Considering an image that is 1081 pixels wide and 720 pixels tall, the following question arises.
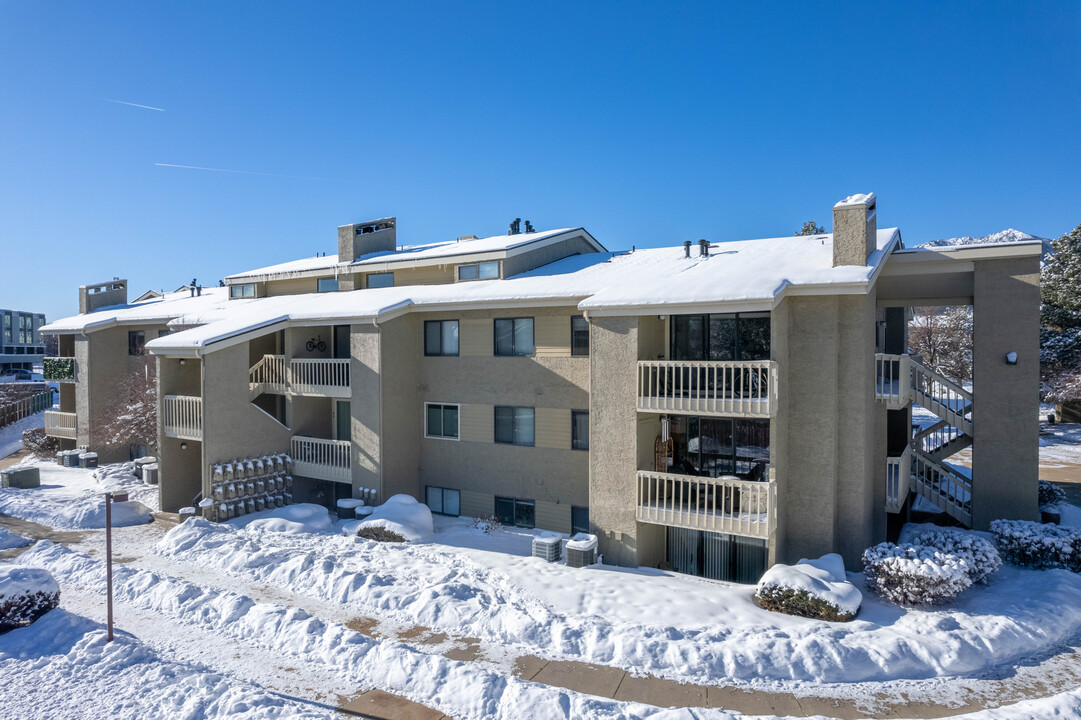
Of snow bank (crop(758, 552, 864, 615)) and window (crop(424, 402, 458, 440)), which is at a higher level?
window (crop(424, 402, 458, 440))

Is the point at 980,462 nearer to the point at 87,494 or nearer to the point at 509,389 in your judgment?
the point at 509,389

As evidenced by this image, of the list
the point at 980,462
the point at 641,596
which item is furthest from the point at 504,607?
the point at 980,462

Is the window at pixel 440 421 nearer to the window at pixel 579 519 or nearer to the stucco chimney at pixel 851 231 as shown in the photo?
the window at pixel 579 519

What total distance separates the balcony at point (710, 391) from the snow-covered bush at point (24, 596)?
460 inches

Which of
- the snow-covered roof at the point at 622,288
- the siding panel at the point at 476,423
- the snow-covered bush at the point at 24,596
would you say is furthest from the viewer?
the siding panel at the point at 476,423

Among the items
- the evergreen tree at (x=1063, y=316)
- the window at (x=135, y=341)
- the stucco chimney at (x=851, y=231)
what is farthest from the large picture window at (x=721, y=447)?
the evergreen tree at (x=1063, y=316)

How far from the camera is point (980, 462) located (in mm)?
14688

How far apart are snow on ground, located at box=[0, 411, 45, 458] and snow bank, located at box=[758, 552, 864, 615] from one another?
114 ft

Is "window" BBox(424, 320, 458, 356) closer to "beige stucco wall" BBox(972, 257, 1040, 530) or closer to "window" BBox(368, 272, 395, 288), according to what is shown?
"window" BBox(368, 272, 395, 288)

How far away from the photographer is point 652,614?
36.1ft

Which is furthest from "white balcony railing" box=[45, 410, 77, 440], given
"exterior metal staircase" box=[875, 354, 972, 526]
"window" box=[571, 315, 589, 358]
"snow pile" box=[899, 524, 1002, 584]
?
"snow pile" box=[899, 524, 1002, 584]

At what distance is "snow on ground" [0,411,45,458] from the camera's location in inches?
1233

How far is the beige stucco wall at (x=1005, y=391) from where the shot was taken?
1424cm

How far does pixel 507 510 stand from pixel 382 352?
219 inches
